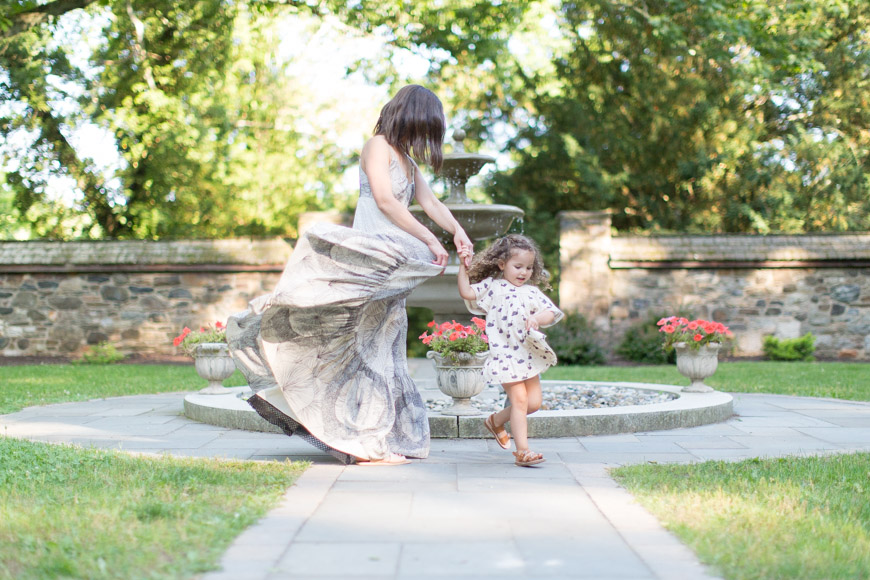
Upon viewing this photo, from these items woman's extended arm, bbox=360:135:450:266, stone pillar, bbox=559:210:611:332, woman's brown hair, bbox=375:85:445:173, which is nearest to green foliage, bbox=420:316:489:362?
woman's extended arm, bbox=360:135:450:266

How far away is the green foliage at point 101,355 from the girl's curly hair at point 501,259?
35.6ft

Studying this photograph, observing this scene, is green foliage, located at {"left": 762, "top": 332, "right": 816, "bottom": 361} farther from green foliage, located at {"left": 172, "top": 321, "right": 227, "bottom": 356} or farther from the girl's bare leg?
the girl's bare leg

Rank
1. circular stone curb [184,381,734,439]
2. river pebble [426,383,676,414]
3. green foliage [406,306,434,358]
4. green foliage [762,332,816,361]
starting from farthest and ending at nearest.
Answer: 1. green foliage [406,306,434,358]
2. green foliage [762,332,816,361]
3. river pebble [426,383,676,414]
4. circular stone curb [184,381,734,439]

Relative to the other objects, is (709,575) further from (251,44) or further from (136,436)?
(251,44)

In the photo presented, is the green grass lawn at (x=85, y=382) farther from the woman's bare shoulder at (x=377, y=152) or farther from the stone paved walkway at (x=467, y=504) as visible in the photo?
the woman's bare shoulder at (x=377, y=152)

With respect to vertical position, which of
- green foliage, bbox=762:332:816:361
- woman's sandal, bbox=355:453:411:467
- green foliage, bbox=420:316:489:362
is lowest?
green foliage, bbox=762:332:816:361

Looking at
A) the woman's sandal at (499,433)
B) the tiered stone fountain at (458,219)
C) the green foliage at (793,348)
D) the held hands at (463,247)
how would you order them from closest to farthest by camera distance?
the held hands at (463,247) → the woman's sandal at (499,433) → the tiered stone fountain at (458,219) → the green foliage at (793,348)

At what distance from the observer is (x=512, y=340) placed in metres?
4.49

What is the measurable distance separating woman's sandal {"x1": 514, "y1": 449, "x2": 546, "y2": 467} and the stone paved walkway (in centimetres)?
6

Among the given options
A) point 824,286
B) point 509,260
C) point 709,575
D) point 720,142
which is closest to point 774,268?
point 824,286

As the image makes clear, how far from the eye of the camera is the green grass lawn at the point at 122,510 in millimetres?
2562

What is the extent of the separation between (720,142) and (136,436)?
1533cm

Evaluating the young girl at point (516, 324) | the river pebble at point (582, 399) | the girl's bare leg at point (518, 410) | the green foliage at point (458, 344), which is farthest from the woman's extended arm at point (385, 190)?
the river pebble at point (582, 399)

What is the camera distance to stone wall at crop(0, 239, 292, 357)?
577 inches
